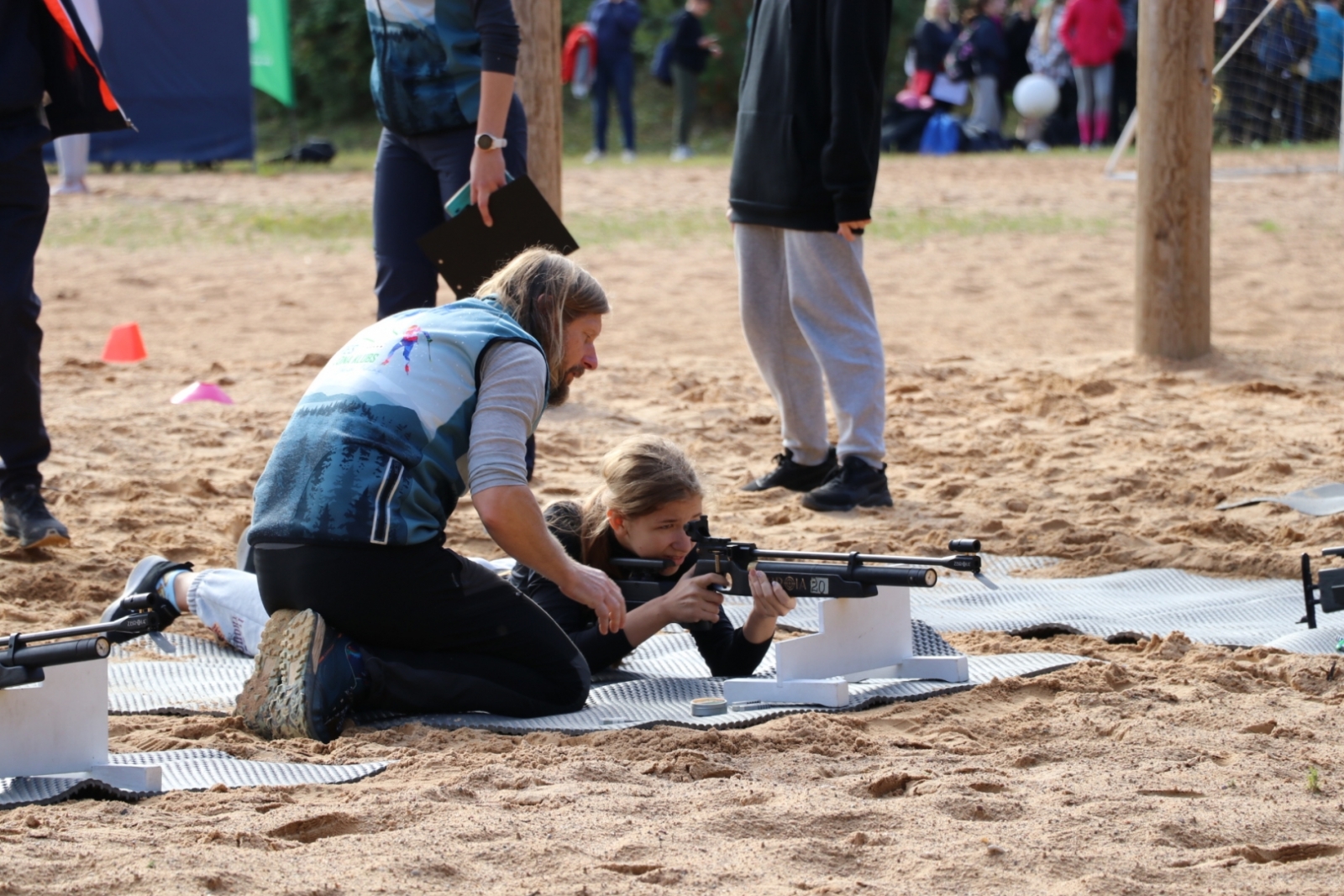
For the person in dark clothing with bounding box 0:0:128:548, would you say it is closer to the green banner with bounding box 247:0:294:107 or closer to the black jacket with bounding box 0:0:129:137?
the black jacket with bounding box 0:0:129:137

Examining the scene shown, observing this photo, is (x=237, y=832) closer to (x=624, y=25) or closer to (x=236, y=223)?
(x=236, y=223)

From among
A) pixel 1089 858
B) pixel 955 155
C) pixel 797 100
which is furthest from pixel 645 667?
pixel 955 155

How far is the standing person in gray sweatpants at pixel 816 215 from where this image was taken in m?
5.00

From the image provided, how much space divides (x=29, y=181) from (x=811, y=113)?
238cm

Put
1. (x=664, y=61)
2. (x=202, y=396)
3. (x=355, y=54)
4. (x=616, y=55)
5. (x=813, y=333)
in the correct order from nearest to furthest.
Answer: (x=813, y=333)
(x=202, y=396)
(x=616, y=55)
(x=664, y=61)
(x=355, y=54)

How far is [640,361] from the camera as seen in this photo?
8031 mm

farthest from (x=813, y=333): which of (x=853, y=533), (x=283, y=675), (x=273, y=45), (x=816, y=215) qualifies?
(x=273, y=45)

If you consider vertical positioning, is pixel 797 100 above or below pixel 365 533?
above

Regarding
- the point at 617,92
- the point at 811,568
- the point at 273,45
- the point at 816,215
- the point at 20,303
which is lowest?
the point at 811,568

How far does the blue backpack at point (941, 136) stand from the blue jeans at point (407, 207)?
14.8 metres

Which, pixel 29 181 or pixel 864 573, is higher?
pixel 29 181

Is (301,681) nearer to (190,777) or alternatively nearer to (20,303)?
(190,777)

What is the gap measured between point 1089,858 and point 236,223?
12.0 metres

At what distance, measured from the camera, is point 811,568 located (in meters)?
3.39
